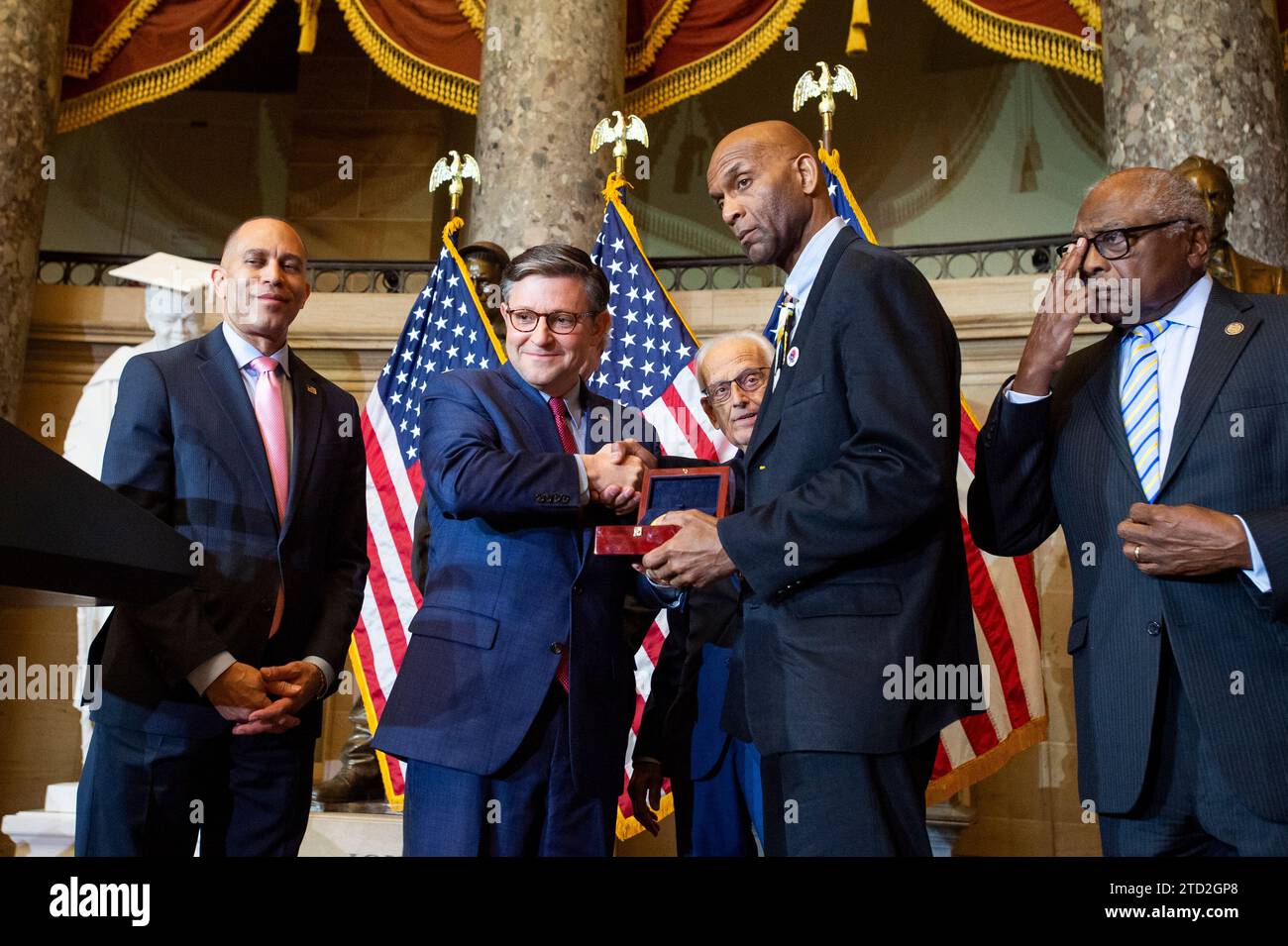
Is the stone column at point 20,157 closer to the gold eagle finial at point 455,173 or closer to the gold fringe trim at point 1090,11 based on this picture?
the gold eagle finial at point 455,173

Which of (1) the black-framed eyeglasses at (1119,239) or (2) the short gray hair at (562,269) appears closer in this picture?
(1) the black-framed eyeglasses at (1119,239)

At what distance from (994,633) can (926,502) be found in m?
2.68

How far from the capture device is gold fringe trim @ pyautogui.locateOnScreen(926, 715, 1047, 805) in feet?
14.8

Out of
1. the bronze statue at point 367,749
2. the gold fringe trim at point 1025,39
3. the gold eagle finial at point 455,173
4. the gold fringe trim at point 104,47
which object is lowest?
the bronze statue at point 367,749

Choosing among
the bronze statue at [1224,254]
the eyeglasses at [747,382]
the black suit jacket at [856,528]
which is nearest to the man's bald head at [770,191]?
the black suit jacket at [856,528]

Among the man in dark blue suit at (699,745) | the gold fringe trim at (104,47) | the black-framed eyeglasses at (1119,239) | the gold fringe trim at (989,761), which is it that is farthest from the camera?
the gold fringe trim at (104,47)

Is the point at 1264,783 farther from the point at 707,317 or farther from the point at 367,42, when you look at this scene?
the point at 367,42

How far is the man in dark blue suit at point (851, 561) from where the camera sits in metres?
2.01

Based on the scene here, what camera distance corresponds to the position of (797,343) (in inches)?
88.5

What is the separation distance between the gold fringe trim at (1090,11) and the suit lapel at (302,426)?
4960 millimetres

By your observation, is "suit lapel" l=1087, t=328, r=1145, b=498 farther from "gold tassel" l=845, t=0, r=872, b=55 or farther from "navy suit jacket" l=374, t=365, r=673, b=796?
"gold tassel" l=845, t=0, r=872, b=55

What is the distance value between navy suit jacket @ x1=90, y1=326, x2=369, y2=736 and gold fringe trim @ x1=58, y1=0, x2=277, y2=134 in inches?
220

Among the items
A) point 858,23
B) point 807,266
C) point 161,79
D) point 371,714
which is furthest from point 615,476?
point 161,79

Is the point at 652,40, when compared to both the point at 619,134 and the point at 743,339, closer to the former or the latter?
the point at 619,134
